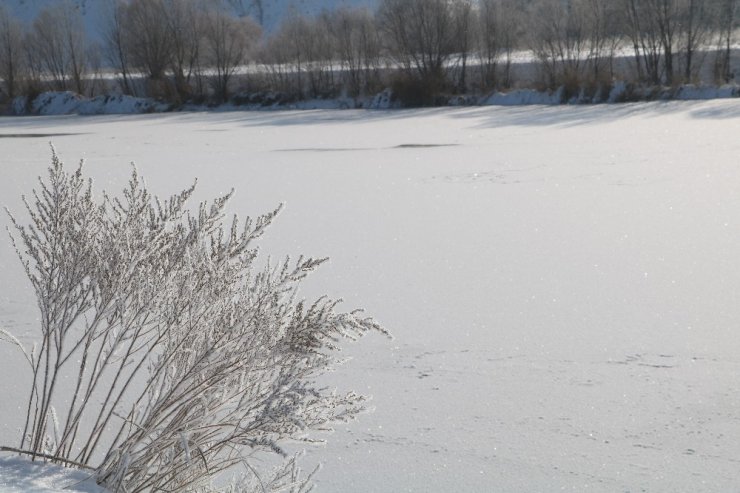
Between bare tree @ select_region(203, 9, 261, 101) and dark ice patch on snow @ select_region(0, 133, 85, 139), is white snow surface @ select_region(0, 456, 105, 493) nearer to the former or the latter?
dark ice patch on snow @ select_region(0, 133, 85, 139)

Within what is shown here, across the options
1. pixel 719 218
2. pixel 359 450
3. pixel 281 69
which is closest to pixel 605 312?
pixel 359 450

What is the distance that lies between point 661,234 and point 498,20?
72.2ft

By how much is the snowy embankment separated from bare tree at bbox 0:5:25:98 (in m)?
1.67

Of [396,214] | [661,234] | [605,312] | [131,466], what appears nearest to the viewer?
[131,466]

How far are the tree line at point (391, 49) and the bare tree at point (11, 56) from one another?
0.14 feet

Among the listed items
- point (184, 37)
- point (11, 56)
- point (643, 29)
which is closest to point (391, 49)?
point (643, 29)

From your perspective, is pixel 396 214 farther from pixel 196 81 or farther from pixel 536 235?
pixel 196 81

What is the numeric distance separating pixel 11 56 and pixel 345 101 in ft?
50.6

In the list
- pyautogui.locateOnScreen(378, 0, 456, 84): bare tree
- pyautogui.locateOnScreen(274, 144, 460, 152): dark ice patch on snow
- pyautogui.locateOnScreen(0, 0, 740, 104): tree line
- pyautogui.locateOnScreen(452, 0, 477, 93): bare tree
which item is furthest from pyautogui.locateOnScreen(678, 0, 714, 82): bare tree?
pyautogui.locateOnScreen(274, 144, 460, 152): dark ice patch on snow

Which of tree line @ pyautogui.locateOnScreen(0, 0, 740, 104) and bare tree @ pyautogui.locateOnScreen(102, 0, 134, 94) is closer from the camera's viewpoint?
tree line @ pyautogui.locateOnScreen(0, 0, 740, 104)

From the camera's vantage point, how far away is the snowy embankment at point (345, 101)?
72.5 feet

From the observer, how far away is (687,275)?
570 cm

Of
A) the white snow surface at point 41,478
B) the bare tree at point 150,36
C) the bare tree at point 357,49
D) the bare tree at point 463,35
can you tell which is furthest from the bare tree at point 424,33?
the white snow surface at point 41,478

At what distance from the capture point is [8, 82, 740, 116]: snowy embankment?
2211cm
